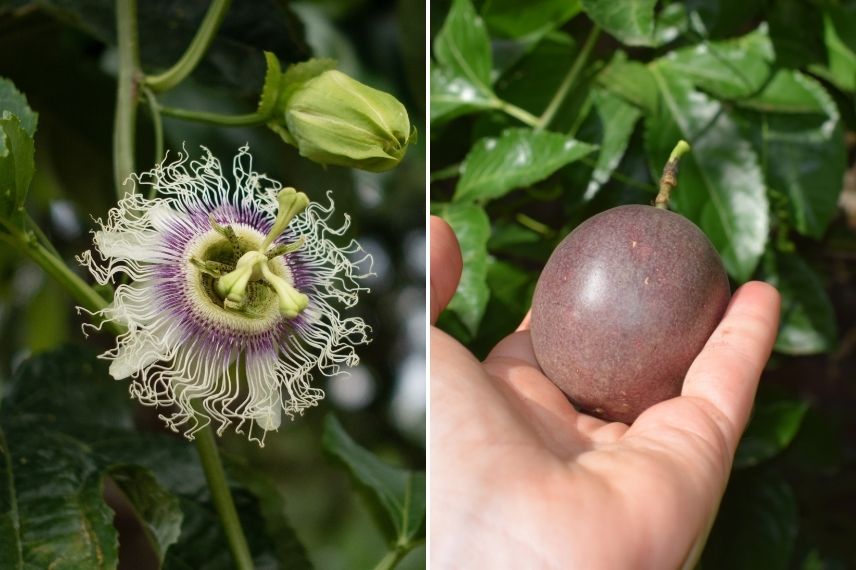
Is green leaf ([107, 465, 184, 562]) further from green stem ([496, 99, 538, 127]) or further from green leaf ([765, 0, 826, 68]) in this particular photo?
green leaf ([765, 0, 826, 68])

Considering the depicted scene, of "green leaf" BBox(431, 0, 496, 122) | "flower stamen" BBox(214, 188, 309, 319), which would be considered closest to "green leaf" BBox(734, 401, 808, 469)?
"green leaf" BBox(431, 0, 496, 122)

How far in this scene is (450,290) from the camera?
0.62 metres

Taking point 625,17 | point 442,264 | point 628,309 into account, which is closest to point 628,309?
point 628,309

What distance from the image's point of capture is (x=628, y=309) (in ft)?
1.88

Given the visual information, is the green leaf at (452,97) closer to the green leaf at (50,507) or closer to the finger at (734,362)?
the finger at (734,362)

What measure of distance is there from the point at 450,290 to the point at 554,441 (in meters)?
0.12

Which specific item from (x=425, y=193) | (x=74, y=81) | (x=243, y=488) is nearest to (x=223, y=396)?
(x=243, y=488)

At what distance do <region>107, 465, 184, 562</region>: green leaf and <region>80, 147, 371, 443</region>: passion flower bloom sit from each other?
36 millimetres

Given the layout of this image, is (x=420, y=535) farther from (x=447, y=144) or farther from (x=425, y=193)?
(x=447, y=144)

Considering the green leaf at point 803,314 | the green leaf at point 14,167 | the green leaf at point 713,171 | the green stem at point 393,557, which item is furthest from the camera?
the green leaf at point 803,314

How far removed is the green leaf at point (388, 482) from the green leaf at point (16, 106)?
0.25 meters

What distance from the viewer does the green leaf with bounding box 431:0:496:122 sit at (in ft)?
2.49

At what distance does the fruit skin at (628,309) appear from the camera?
57 cm

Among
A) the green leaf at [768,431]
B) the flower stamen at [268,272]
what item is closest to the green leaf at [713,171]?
the green leaf at [768,431]
